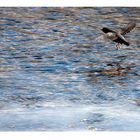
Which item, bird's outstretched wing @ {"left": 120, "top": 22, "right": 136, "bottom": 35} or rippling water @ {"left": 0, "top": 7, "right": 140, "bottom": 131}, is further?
bird's outstretched wing @ {"left": 120, "top": 22, "right": 136, "bottom": 35}

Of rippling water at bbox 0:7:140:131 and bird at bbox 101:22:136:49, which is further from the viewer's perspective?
bird at bbox 101:22:136:49

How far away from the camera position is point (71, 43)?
281cm

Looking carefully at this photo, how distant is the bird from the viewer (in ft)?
9.14

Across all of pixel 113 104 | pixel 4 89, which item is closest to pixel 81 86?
pixel 113 104

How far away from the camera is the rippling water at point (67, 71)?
2605 millimetres

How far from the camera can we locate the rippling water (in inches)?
103

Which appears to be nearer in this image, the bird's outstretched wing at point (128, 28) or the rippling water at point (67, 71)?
the rippling water at point (67, 71)

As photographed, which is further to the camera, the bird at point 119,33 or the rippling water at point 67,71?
the bird at point 119,33

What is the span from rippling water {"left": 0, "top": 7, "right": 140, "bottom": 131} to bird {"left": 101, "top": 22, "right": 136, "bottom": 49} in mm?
22

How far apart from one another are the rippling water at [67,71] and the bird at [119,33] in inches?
0.9

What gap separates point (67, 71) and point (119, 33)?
0.32 m

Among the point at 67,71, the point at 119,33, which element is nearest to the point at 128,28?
the point at 119,33

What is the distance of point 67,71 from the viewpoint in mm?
2750
